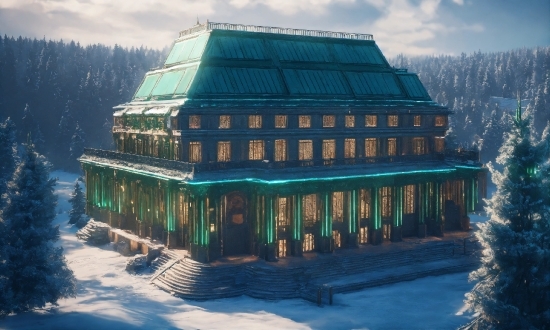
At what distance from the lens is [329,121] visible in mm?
57688

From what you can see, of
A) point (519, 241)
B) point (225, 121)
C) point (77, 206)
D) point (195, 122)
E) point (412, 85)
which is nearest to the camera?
point (519, 241)

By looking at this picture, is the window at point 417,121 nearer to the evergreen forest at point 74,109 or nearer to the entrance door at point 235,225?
the entrance door at point 235,225

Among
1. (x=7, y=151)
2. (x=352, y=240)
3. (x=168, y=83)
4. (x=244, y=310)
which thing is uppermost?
(x=168, y=83)

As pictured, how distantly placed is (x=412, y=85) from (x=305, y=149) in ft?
62.9

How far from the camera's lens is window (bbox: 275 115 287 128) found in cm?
5509

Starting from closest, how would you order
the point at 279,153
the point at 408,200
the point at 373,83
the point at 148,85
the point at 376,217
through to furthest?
1. the point at 279,153
2. the point at 376,217
3. the point at 408,200
4. the point at 373,83
5. the point at 148,85

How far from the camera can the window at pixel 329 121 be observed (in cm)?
5742

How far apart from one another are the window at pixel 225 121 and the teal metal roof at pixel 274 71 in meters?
2.03

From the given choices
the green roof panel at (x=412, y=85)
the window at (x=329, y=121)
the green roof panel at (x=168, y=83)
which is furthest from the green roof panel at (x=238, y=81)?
the green roof panel at (x=412, y=85)

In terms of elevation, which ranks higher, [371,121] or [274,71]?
[274,71]

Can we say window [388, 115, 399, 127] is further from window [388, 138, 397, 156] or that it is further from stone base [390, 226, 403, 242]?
stone base [390, 226, 403, 242]

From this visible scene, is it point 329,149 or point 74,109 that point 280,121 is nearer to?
point 329,149

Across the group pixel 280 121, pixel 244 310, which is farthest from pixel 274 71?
pixel 244 310

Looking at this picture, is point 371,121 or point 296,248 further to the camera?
point 371,121
